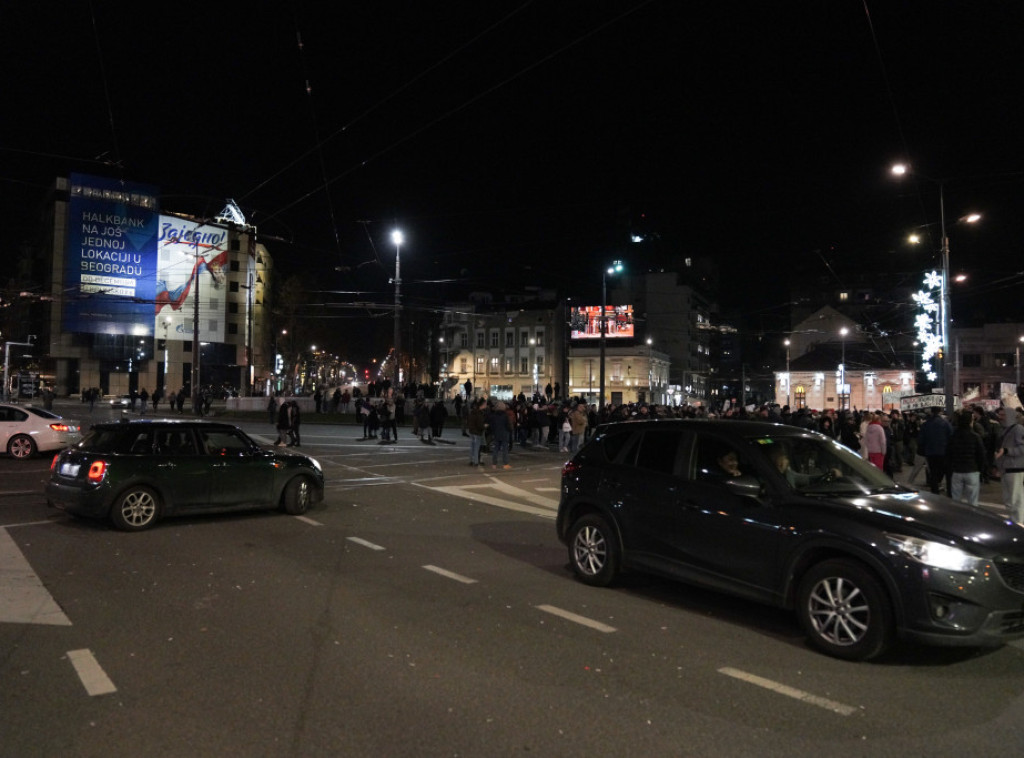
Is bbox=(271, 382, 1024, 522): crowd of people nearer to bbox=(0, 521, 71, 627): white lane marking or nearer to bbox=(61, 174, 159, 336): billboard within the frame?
bbox=(0, 521, 71, 627): white lane marking

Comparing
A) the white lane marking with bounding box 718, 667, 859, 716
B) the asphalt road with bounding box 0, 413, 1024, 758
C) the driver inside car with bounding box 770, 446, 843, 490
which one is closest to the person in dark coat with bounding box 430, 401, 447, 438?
the asphalt road with bounding box 0, 413, 1024, 758

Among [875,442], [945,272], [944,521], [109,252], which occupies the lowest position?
[944,521]

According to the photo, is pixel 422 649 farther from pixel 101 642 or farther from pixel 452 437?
pixel 452 437

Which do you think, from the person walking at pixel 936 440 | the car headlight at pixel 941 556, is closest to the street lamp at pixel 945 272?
the person walking at pixel 936 440

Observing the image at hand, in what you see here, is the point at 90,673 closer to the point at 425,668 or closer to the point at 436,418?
the point at 425,668

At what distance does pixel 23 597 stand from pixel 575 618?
4.87m

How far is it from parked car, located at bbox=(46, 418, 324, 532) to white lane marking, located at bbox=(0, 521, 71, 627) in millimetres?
1462

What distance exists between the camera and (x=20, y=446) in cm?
1845

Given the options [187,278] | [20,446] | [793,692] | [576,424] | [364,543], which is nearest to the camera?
[793,692]

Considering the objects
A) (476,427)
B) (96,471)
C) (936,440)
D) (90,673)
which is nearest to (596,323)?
(476,427)

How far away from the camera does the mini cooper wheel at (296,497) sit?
11.2 meters

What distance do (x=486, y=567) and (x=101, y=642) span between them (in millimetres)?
3865

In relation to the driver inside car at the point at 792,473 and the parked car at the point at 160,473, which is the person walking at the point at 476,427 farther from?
the driver inside car at the point at 792,473

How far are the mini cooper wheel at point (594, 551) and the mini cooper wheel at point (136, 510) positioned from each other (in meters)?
5.80
